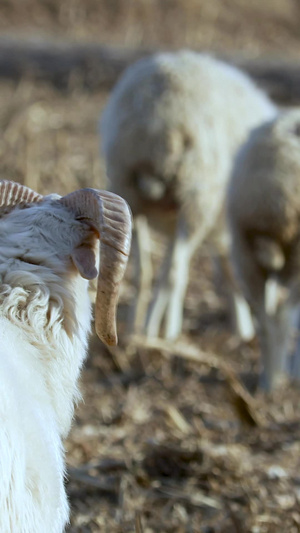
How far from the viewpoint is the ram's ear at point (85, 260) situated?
92.5 inches

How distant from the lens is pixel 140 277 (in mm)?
7418

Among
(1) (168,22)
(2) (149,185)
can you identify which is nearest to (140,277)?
(2) (149,185)

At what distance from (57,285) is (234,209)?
3569 millimetres

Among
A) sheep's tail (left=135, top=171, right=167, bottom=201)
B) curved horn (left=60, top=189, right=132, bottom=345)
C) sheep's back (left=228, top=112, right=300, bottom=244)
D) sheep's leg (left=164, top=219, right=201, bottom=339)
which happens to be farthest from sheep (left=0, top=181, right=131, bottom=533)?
sheep's leg (left=164, top=219, right=201, bottom=339)

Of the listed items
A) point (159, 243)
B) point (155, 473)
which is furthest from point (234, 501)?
point (159, 243)

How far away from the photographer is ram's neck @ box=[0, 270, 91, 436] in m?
2.39

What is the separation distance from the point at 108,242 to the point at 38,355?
388mm

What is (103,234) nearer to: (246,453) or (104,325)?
(104,325)

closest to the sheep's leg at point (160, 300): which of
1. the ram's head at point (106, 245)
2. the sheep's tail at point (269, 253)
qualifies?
the sheep's tail at point (269, 253)

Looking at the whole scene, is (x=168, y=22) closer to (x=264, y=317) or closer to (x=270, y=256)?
(x=264, y=317)

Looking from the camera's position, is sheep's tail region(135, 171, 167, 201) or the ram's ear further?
sheep's tail region(135, 171, 167, 201)

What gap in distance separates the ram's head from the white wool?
59mm

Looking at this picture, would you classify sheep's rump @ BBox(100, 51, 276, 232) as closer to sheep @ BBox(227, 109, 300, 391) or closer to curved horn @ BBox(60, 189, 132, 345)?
sheep @ BBox(227, 109, 300, 391)

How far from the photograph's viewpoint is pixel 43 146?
417 inches
